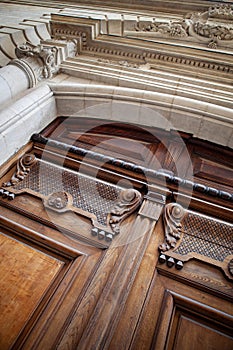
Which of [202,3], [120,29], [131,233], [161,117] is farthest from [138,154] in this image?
[202,3]

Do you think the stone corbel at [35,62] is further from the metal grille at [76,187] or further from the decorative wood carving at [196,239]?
the decorative wood carving at [196,239]

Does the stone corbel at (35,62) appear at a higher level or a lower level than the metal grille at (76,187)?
higher

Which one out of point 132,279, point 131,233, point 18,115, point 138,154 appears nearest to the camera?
point 132,279

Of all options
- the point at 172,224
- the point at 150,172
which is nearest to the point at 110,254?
the point at 172,224

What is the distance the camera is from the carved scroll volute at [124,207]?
1623 millimetres

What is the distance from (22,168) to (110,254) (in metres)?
1.08

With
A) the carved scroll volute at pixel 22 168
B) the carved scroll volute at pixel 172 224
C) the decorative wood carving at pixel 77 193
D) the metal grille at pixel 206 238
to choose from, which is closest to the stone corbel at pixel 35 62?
the carved scroll volute at pixel 22 168

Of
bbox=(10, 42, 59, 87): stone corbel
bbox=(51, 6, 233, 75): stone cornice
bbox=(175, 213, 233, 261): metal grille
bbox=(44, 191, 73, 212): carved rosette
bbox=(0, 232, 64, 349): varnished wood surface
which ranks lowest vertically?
bbox=(0, 232, 64, 349): varnished wood surface

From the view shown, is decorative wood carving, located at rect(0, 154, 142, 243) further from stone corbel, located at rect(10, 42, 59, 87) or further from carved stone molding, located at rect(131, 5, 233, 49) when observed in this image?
carved stone molding, located at rect(131, 5, 233, 49)

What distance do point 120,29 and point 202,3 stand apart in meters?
1.93

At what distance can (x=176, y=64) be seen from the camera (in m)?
2.93

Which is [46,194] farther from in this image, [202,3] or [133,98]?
[202,3]

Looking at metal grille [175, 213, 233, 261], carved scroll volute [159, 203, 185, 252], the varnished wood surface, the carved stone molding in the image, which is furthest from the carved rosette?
the carved stone molding

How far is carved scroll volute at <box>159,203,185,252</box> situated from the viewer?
5.01ft
